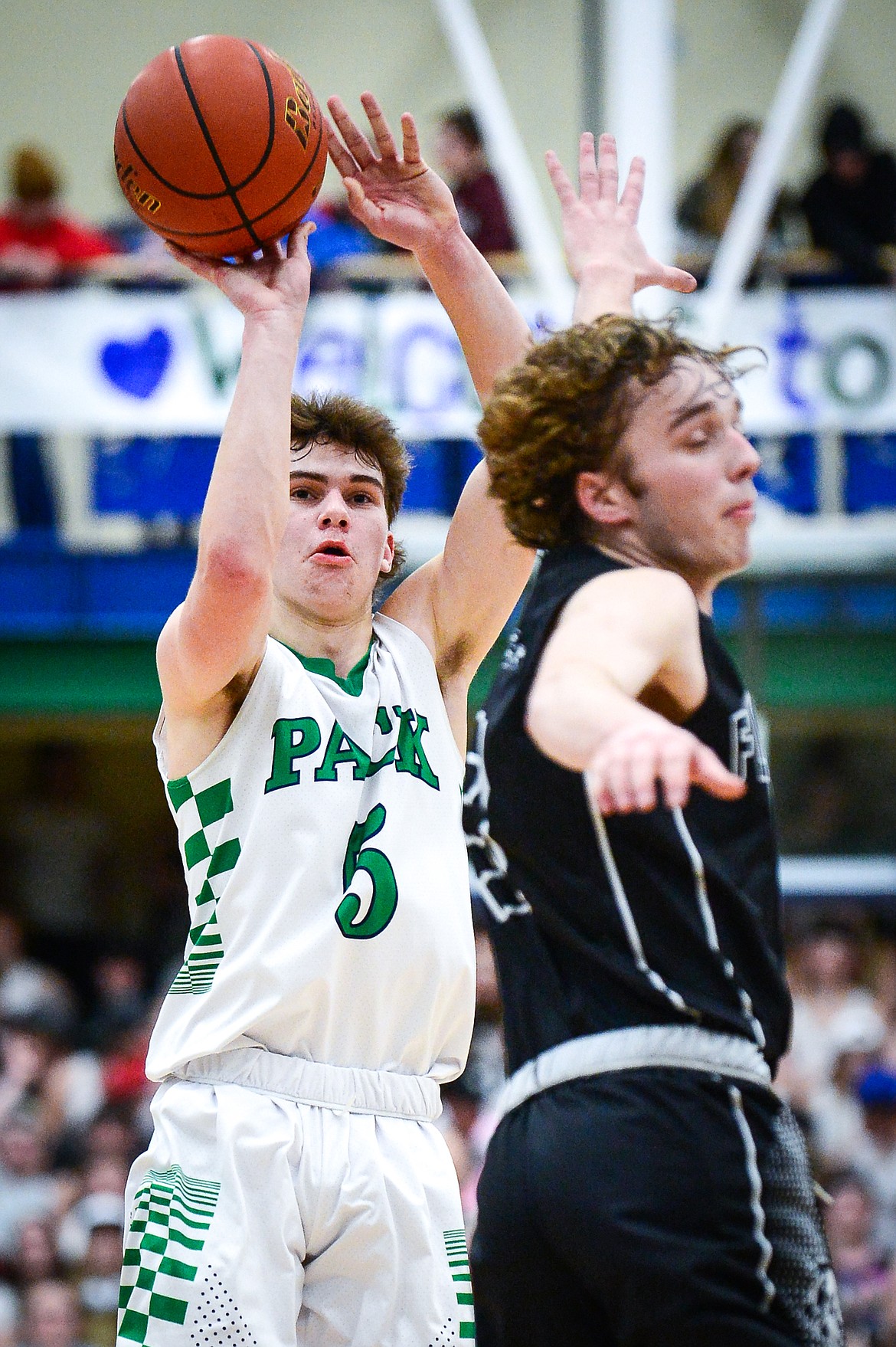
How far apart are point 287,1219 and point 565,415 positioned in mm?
1563

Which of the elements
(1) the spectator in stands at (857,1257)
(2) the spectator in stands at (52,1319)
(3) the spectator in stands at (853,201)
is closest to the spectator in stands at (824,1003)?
(1) the spectator in stands at (857,1257)

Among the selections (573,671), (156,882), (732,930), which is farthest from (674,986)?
(156,882)

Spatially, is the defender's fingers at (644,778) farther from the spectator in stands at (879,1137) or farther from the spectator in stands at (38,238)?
the spectator in stands at (38,238)

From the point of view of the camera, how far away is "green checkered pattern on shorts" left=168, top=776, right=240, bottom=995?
3.45 metres

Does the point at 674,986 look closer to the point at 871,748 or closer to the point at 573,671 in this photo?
the point at 573,671

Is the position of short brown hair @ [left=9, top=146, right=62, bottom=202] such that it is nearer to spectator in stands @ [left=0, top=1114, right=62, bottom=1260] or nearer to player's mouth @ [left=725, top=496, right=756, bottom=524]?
spectator in stands @ [left=0, top=1114, right=62, bottom=1260]

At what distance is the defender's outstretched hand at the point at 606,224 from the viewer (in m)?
3.62

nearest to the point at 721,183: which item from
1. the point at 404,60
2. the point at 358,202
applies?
the point at 404,60

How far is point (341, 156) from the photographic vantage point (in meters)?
Answer: 4.02

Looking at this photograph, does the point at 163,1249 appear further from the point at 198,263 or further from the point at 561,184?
the point at 561,184

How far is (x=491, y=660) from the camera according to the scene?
11094 millimetres

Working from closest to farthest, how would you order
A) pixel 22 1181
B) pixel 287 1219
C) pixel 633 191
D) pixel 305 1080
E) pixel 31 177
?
pixel 287 1219 → pixel 305 1080 → pixel 633 191 → pixel 22 1181 → pixel 31 177

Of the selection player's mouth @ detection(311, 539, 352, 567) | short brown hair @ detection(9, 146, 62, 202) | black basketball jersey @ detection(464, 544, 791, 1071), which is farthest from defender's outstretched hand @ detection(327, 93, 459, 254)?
short brown hair @ detection(9, 146, 62, 202)

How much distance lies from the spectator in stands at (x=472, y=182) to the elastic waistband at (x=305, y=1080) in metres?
7.94
